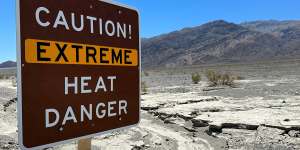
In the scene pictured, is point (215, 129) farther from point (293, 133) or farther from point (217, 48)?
point (217, 48)

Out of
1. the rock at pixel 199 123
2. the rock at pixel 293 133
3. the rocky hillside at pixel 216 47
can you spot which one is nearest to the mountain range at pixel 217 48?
the rocky hillside at pixel 216 47

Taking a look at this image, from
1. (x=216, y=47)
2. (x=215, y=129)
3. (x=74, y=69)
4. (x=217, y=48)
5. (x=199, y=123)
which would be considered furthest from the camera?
(x=216, y=47)

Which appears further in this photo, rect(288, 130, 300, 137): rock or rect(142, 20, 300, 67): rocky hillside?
rect(142, 20, 300, 67): rocky hillside

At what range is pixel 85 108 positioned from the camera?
6.64 ft

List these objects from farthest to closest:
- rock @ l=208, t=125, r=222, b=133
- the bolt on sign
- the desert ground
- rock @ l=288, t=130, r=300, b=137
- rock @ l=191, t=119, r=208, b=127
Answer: rock @ l=191, t=119, r=208, b=127 < rock @ l=208, t=125, r=222, b=133 < rock @ l=288, t=130, r=300, b=137 < the desert ground < the bolt on sign

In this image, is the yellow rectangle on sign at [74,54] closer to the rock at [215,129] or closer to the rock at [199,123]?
the rock at [215,129]

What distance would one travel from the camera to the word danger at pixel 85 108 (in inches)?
73.5

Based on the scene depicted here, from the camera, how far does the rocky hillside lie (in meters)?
107

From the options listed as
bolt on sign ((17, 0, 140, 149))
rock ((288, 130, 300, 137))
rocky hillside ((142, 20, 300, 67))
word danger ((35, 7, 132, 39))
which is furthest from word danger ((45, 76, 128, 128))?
rocky hillside ((142, 20, 300, 67))

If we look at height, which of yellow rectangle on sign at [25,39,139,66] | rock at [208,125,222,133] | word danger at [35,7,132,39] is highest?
word danger at [35,7,132,39]

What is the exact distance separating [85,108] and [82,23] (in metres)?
0.42

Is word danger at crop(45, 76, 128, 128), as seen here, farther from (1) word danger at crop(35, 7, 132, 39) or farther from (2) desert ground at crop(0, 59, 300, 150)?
(2) desert ground at crop(0, 59, 300, 150)

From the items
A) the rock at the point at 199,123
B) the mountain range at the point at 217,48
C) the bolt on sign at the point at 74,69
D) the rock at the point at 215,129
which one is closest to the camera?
the bolt on sign at the point at 74,69

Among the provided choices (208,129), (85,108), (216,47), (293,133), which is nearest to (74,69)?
(85,108)
